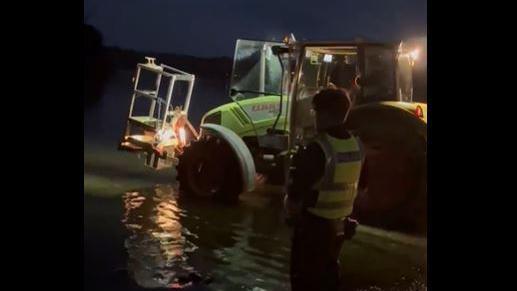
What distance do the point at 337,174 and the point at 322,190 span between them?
0.11 meters

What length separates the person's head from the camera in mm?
2945

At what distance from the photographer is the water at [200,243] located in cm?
421

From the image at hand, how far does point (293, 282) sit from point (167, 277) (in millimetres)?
1335

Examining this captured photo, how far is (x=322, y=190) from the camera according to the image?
3014 mm

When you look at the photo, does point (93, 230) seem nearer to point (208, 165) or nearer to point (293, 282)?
point (208, 165)

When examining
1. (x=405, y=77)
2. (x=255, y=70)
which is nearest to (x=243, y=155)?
(x=255, y=70)

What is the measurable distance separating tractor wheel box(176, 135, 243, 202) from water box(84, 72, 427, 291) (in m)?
0.11

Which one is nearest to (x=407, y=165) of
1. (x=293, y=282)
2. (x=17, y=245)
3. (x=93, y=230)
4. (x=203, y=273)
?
(x=203, y=273)

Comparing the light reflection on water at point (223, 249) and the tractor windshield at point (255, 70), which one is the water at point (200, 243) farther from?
the tractor windshield at point (255, 70)

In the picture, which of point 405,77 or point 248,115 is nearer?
point 405,77

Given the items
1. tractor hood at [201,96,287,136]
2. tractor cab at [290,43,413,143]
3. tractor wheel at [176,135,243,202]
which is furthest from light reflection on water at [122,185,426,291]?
tractor cab at [290,43,413,143]

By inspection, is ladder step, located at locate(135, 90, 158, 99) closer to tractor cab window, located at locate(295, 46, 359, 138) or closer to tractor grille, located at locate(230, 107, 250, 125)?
tractor grille, located at locate(230, 107, 250, 125)

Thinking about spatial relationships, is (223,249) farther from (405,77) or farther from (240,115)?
(405,77)

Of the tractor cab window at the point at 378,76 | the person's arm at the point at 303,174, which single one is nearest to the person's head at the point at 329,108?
the person's arm at the point at 303,174
